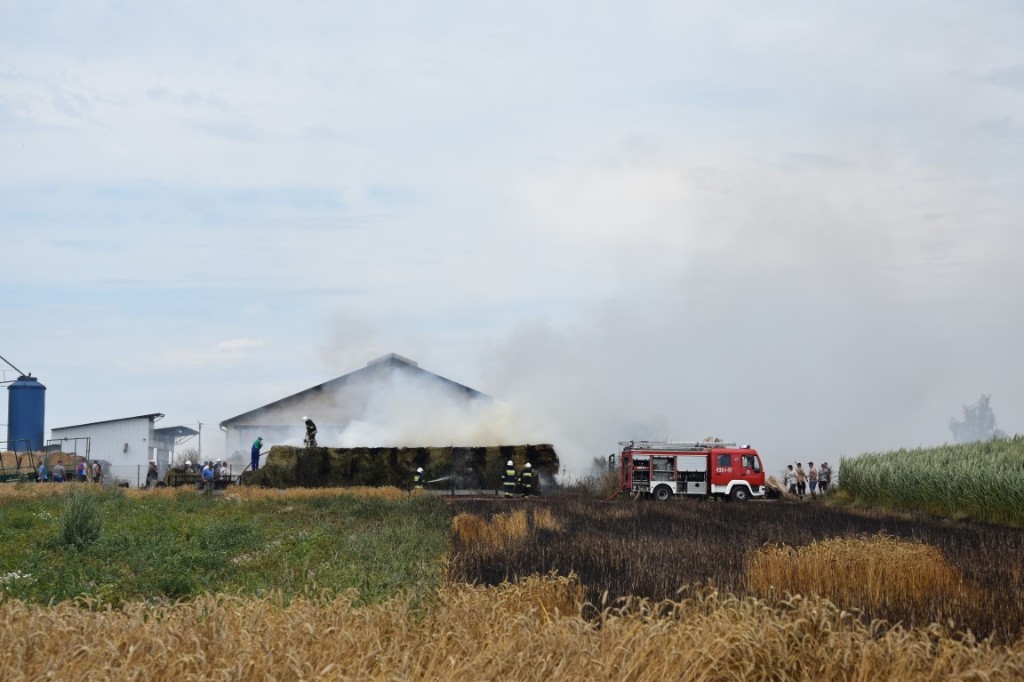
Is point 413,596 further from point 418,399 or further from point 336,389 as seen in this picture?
point 336,389

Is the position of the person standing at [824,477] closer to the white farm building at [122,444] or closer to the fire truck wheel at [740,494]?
the fire truck wheel at [740,494]

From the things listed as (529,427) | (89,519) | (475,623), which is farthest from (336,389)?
(475,623)

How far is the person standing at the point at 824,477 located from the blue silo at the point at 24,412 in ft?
140

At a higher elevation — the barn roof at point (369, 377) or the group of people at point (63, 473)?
the barn roof at point (369, 377)

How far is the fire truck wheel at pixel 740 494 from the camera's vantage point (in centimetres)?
4712

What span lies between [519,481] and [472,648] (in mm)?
38859

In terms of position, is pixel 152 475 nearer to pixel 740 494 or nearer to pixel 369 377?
pixel 369 377

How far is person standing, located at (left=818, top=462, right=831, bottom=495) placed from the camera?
53.6 meters

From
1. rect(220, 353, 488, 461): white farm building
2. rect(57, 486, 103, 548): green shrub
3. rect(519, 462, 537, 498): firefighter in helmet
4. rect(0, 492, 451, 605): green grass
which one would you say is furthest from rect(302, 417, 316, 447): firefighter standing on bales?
rect(57, 486, 103, 548): green shrub

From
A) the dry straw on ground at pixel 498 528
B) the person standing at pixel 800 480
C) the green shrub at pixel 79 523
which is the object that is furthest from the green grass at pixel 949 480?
the green shrub at pixel 79 523

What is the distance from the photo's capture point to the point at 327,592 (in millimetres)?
12938

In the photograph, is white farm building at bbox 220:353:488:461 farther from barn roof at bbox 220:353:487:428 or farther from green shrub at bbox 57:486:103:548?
green shrub at bbox 57:486:103:548

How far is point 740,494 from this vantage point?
4716 centimetres

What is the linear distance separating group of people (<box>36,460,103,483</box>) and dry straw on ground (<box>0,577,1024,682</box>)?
4557 centimetres
